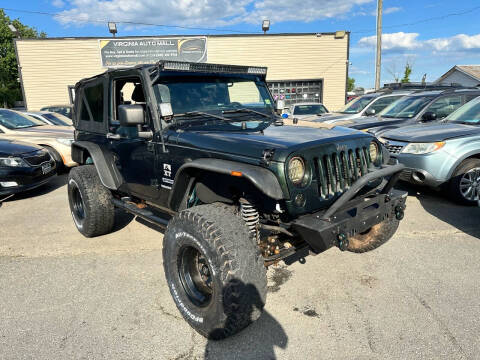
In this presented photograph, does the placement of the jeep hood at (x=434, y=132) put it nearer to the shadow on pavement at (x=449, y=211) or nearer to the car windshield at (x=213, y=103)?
the shadow on pavement at (x=449, y=211)

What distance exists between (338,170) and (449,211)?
3410 millimetres

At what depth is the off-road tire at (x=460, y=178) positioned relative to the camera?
16.6 ft

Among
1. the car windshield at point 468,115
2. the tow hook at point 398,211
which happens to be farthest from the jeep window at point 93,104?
the car windshield at point 468,115

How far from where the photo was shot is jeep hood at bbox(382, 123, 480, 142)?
515cm

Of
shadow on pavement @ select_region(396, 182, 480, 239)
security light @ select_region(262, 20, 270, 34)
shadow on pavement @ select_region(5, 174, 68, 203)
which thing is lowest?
shadow on pavement @ select_region(5, 174, 68, 203)

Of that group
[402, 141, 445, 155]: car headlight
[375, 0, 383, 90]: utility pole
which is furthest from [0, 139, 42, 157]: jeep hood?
[375, 0, 383, 90]: utility pole

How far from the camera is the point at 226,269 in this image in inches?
89.7

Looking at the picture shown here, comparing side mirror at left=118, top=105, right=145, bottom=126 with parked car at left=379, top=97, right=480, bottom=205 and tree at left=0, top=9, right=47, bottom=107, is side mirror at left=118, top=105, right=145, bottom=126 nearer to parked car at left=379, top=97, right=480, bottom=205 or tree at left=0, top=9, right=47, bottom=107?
parked car at left=379, top=97, right=480, bottom=205

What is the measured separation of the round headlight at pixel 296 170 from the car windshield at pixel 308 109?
11394 millimetres

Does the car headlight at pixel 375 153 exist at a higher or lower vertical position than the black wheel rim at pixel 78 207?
higher

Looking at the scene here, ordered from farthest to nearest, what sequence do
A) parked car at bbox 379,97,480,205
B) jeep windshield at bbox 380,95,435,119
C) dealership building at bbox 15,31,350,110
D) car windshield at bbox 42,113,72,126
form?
dealership building at bbox 15,31,350,110 < car windshield at bbox 42,113,72,126 < jeep windshield at bbox 380,95,435,119 < parked car at bbox 379,97,480,205

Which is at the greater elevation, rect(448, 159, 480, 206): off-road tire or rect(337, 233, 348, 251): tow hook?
rect(337, 233, 348, 251): tow hook

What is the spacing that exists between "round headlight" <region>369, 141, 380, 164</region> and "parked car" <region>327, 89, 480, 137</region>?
4.19 meters

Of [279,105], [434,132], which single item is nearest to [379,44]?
[434,132]
